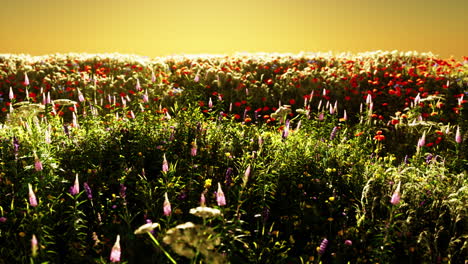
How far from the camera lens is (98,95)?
10.7 m

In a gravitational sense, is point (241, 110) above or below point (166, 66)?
below

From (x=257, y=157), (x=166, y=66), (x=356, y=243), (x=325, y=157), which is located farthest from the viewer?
(x=166, y=66)

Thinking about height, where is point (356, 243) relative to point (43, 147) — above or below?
below

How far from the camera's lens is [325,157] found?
518cm

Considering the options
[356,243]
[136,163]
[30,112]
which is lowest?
[356,243]

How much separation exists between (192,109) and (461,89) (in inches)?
293

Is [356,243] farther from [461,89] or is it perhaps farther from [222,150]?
[461,89]

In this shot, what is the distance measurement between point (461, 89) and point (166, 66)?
787cm

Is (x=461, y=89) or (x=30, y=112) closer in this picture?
(x=30, y=112)

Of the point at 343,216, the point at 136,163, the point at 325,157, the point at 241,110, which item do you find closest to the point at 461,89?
the point at 241,110

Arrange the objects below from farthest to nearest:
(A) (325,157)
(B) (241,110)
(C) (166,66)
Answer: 1. (C) (166,66)
2. (B) (241,110)
3. (A) (325,157)

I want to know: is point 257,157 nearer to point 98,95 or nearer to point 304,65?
point 98,95

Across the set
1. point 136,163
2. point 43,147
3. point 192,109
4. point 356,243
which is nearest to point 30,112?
point 43,147

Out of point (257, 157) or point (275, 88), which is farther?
point (275, 88)
